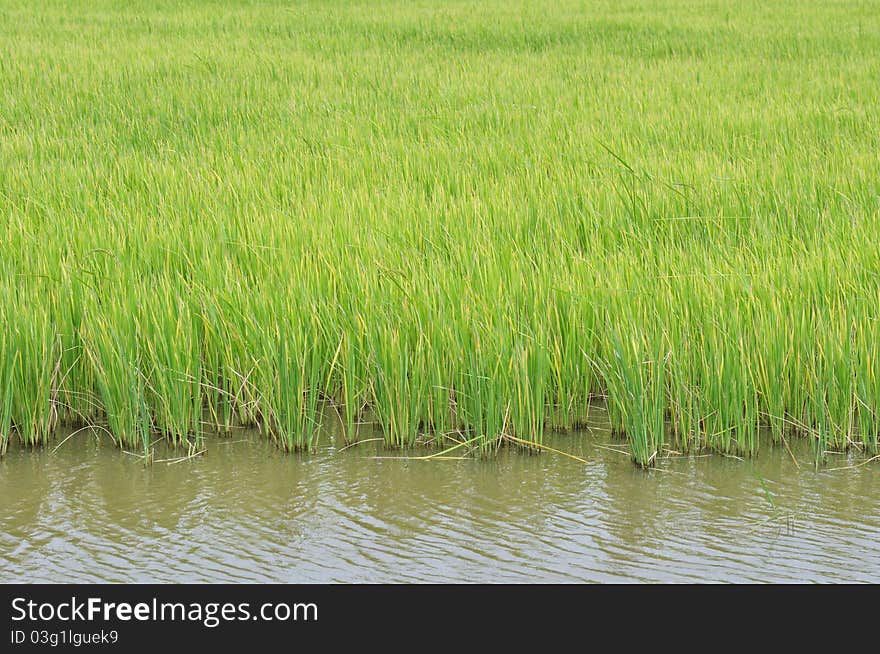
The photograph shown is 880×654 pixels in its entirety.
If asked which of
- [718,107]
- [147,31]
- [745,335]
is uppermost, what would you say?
[147,31]

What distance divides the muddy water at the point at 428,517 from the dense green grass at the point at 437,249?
0.13 m

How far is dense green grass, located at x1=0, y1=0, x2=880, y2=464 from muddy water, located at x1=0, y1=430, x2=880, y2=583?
13 cm

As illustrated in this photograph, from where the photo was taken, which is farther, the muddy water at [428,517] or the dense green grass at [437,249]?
the dense green grass at [437,249]

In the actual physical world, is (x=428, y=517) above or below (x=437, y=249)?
below

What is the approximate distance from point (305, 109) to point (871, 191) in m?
3.56

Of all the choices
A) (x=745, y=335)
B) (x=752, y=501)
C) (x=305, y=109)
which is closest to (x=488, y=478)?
(x=752, y=501)

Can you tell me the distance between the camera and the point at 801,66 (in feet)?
29.5

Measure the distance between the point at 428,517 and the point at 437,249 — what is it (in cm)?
161

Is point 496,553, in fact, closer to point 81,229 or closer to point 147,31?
point 81,229

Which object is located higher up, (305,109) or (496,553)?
(305,109)

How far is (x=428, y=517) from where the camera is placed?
2732 mm

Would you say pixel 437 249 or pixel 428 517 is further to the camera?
pixel 437 249

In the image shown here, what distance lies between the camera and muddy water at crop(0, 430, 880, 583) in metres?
2.45

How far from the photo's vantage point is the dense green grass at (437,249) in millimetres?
3223
